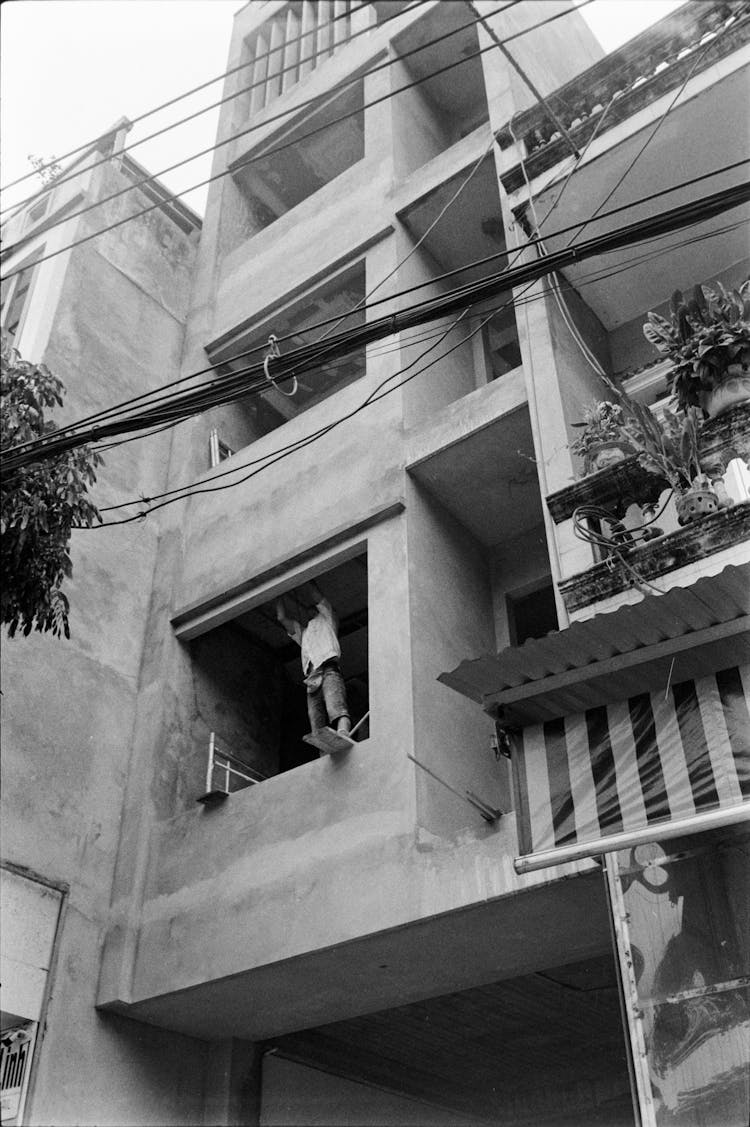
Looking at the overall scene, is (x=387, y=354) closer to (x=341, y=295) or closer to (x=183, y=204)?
(x=341, y=295)

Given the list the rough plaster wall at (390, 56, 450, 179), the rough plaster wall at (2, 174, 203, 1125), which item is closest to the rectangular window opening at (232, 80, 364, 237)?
the rough plaster wall at (390, 56, 450, 179)

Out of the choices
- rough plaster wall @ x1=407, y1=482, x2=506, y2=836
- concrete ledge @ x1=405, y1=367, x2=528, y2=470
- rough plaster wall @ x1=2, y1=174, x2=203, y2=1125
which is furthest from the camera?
concrete ledge @ x1=405, y1=367, x2=528, y2=470

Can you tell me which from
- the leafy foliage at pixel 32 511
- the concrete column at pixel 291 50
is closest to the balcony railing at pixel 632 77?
the leafy foliage at pixel 32 511

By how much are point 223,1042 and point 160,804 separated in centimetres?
226

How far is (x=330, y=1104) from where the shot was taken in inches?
414

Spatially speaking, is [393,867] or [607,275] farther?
[607,275]

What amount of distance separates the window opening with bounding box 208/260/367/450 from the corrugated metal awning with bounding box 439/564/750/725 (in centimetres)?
698

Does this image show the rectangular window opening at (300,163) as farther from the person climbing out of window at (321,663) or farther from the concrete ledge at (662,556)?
the concrete ledge at (662,556)

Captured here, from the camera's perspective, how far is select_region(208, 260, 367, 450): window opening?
13523 mm

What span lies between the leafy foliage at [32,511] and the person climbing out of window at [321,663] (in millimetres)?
2521

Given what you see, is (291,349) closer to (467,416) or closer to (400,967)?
(467,416)

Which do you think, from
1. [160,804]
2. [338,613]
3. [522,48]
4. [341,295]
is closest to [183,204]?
[341,295]

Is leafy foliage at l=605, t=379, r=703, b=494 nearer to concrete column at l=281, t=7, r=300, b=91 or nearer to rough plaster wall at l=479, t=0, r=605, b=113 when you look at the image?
rough plaster wall at l=479, t=0, r=605, b=113

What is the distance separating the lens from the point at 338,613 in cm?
1259
